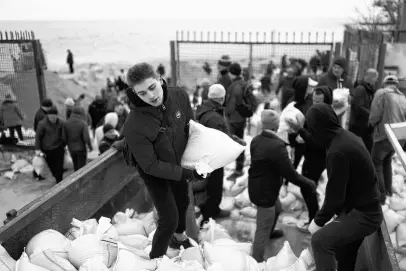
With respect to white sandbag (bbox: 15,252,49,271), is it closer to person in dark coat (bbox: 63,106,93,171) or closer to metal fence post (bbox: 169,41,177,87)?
person in dark coat (bbox: 63,106,93,171)

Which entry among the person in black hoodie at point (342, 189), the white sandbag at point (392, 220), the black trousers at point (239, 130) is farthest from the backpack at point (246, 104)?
the person in black hoodie at point (342, 189)

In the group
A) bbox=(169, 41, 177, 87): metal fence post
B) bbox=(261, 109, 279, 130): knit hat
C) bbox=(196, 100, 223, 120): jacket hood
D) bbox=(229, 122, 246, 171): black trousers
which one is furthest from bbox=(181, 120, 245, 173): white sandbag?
bbox=(169, 41, 177, 87): metal fence post

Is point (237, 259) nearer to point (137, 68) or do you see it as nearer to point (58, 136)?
point (137, 68)

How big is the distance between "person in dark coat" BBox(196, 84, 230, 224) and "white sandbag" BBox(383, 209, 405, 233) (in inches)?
61.4

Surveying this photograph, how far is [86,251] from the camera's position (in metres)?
2.56

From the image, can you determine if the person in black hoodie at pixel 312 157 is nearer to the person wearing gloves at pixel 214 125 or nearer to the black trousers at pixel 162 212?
the person wearing gloves at pixel 214 125

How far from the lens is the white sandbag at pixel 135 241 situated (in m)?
2.93

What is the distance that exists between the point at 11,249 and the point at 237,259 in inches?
60.0

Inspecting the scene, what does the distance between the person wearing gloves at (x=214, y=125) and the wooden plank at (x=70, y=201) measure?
2.83 feet

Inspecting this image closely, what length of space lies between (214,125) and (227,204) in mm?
1213

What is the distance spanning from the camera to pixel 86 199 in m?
3.20

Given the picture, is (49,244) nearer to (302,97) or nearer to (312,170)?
(312,170)

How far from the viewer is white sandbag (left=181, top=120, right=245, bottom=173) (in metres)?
2.52

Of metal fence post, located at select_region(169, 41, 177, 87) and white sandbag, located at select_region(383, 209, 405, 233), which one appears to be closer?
white sandbag, located at select_region(383, 209, 405, 233)
